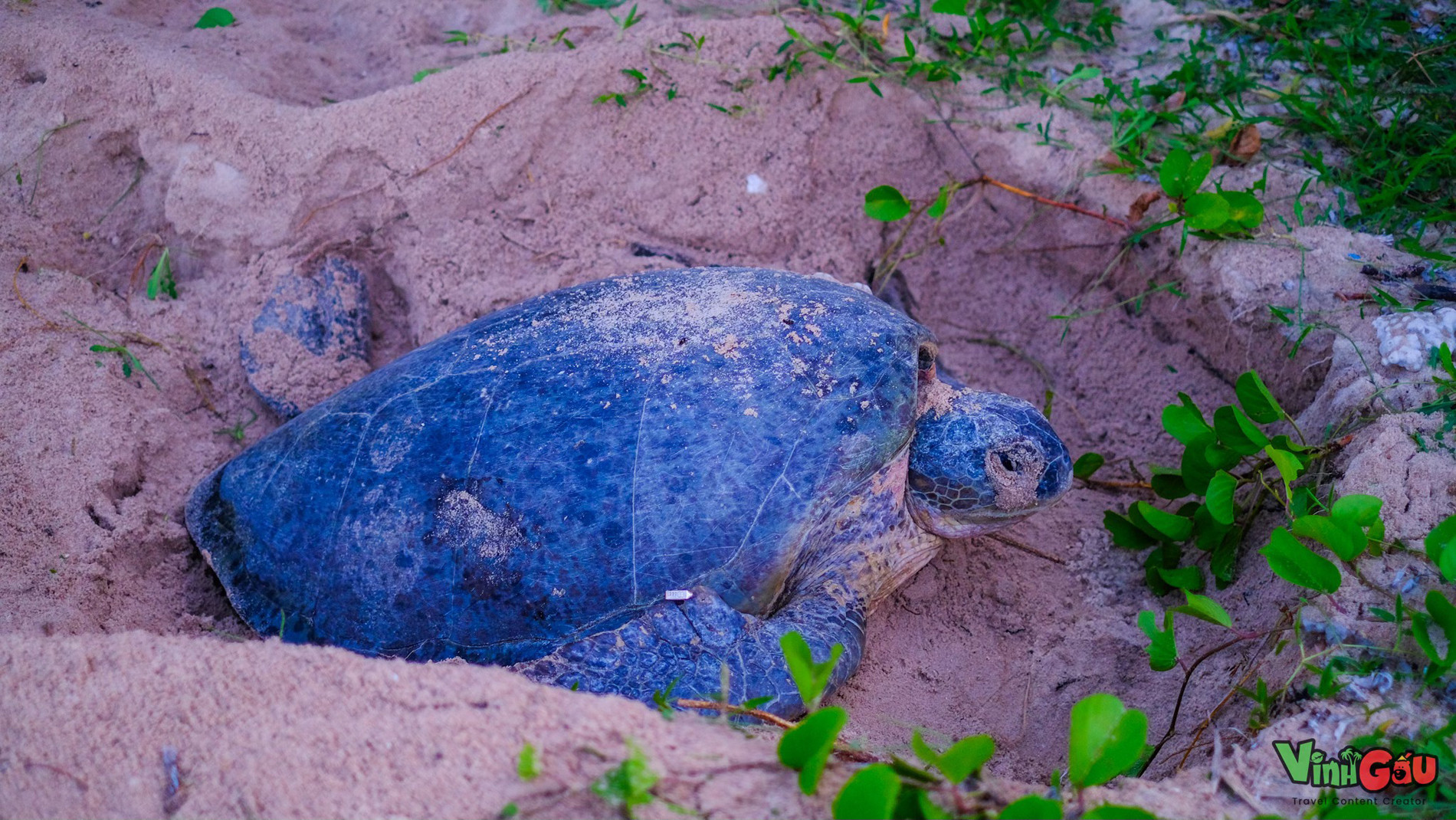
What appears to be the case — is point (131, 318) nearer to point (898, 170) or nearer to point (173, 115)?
point (173, 115)

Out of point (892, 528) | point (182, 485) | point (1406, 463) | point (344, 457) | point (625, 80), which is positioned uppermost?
point (625, 80)

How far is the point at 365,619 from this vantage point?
6.20 feet

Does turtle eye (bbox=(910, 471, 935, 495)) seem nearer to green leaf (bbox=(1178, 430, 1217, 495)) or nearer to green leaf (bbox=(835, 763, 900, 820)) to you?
green leaf (bbox=(1178, 430, 1217, 495))

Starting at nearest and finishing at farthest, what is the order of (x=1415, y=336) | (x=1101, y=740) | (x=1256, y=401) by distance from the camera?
(x=1101, y=740), (x=1256, y=401), (x=1415, y=336)

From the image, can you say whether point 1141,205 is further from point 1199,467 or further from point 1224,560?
point 1224,560

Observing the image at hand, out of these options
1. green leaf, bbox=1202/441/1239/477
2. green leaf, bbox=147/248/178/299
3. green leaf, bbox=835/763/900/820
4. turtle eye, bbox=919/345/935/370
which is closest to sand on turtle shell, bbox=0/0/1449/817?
green leaf, bbox=147/248/178/299

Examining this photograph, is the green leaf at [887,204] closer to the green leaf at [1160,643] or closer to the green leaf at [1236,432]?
the green leaf at [1236,432]

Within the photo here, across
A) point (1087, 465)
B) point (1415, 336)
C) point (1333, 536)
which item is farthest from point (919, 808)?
point (1415, 336)

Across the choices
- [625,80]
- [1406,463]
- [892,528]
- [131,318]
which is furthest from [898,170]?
[131,318]

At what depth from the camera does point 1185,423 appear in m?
2.00

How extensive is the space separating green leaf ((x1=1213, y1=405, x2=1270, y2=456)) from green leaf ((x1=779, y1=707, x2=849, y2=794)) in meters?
1.28

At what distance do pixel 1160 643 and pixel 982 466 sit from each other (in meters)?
0.53

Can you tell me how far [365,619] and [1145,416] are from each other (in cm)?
218

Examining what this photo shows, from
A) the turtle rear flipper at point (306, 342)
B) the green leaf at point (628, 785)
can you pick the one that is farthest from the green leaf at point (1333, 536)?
the turtle rear flipper at point (306, 342)
